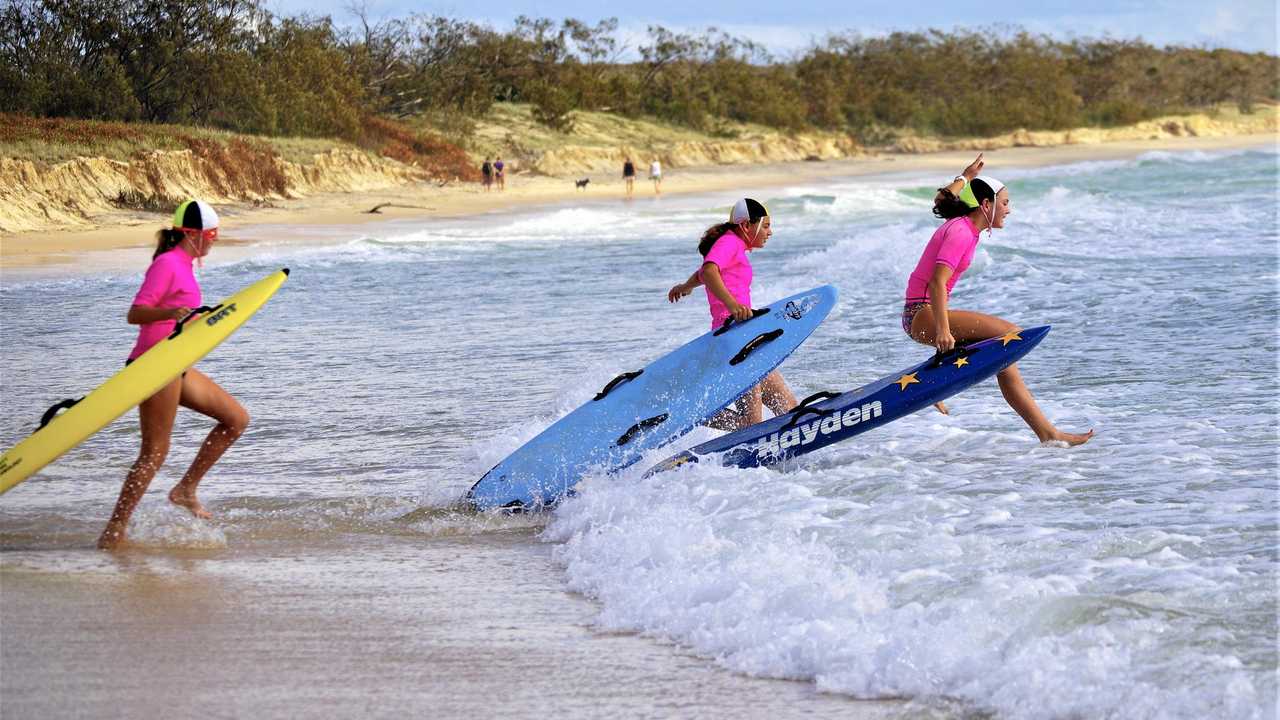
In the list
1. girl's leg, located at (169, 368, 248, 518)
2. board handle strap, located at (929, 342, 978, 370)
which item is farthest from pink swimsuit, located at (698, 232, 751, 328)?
girl's leg, located at (169, 368, 248, 518)

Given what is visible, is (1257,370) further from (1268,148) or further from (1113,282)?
(1268,148)

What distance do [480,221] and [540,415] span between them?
20129 millimetres

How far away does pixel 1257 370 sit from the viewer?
8828 millimetres

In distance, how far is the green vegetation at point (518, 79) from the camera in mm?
34062

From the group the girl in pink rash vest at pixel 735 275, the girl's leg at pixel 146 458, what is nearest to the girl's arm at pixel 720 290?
the girl in pink rash vest at pixel 735 275

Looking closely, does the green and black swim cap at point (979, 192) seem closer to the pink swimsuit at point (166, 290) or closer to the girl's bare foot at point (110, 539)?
the pink swimsuit at point (166, 290)

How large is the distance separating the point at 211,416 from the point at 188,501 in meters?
0.48

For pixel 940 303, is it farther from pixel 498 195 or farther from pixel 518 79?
pixel 518 79

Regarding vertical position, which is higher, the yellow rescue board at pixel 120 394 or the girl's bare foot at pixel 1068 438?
the yellow rescue board at pixel 120 394

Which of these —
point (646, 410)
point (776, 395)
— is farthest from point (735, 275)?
point (646, 410)

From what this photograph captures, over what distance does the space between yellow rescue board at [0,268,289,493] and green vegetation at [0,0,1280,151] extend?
27426 millimetres

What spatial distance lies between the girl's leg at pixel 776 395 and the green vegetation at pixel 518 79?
27.5m

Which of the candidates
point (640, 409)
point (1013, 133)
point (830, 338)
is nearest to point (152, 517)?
point (640, 409)

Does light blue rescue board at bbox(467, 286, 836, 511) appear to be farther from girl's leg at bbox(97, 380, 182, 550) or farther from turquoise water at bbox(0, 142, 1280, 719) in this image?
girl's leg at bbox(97, 380, 182, 550)
